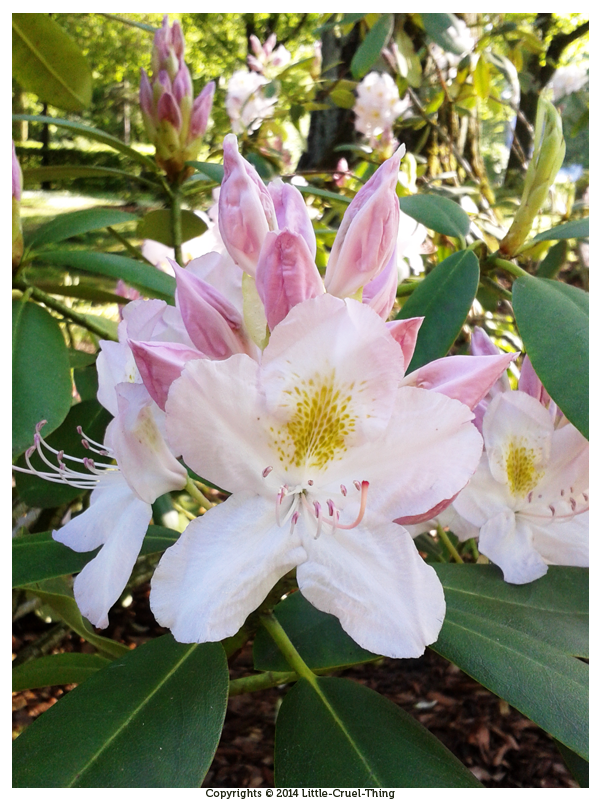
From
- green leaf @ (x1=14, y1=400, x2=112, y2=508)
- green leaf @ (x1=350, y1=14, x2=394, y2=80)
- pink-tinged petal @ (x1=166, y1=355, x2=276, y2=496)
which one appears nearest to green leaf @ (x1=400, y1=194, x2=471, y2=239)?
pink-tinged petal @ (x1=166, y1=355, x2=276, y2=496)

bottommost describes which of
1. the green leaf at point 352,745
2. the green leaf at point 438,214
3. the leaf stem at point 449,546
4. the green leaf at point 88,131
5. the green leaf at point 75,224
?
the green leaf at point 352,745

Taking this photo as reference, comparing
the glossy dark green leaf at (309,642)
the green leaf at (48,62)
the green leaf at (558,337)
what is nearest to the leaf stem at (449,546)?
the glossy dark green leaf at (309,642)

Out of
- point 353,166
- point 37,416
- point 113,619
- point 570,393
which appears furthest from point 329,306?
point 353,166

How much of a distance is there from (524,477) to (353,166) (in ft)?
7.28

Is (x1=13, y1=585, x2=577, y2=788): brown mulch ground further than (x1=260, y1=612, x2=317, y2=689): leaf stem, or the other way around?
(x1=13, y1=585, x2=577, y2=788): brown mulch ground

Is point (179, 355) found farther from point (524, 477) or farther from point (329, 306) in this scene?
point (524, 477)

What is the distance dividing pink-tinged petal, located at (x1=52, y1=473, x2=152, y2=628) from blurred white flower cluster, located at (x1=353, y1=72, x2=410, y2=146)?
1.99 m

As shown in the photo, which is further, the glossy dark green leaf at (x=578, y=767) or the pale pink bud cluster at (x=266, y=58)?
the pale pink bud cluster at (x=266, y=58)

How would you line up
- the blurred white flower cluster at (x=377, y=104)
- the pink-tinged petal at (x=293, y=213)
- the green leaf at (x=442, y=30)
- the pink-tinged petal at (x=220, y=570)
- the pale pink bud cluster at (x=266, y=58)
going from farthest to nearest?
the pale pink bud cluster at (x=266, y=58) → the blurred white flower cluster at (x=377, y=104) → the green leaf at (x=442, y=30) → the pink-tinged petal at (x=293, y=213) → the pink-tinged petal at (x=220, y=570)

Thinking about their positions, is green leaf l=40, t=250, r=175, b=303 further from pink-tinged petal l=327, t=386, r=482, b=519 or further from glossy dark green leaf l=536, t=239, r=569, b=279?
glossy dark green leaf l=536, t=239, r=569, b=279

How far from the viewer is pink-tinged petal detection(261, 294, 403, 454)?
529 millimetres

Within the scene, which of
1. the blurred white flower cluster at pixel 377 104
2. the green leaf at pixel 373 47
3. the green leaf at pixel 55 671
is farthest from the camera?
the blurred white flower cluster at pixel 377 104

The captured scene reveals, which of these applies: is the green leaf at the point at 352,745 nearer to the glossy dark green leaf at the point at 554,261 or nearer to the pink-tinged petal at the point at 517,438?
the pink-tinged petal at the point at 517,438

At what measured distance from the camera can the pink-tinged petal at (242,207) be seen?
0.60 metres
